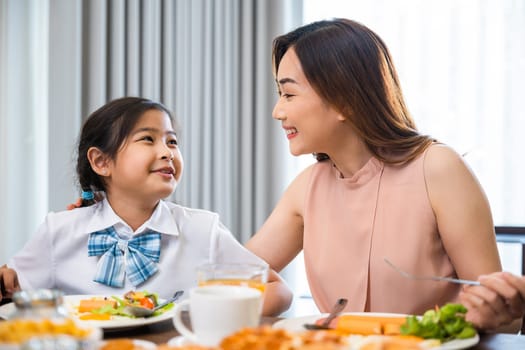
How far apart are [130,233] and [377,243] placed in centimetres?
62

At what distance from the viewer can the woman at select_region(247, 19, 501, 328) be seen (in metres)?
1.56

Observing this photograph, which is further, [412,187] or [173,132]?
[173,132]

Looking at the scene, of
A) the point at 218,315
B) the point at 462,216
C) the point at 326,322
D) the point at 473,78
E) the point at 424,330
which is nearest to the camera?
the point at 218,315

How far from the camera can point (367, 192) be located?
1.68m

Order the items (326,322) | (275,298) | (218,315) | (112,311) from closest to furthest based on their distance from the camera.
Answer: (218,315) < (326,322) < (112,311) < (275,298)

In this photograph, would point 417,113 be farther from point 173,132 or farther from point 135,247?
point 135,247

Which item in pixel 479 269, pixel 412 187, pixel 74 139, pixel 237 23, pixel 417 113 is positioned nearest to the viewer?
pixel 479 269

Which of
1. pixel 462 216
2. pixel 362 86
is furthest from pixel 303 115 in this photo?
pixel 462 216

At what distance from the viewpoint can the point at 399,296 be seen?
1.60 m

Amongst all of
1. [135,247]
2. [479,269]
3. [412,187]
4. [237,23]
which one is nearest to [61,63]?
[237,23]

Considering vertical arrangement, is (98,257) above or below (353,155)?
below

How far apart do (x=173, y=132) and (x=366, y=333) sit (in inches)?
37.9

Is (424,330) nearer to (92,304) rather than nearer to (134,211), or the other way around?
(92,304)

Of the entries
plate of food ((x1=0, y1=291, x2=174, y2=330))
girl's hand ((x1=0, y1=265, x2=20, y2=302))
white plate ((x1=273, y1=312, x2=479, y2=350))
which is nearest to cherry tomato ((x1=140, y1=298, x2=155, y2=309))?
plate of food ((x1=0, y1=291, x2=174, y2=330))
